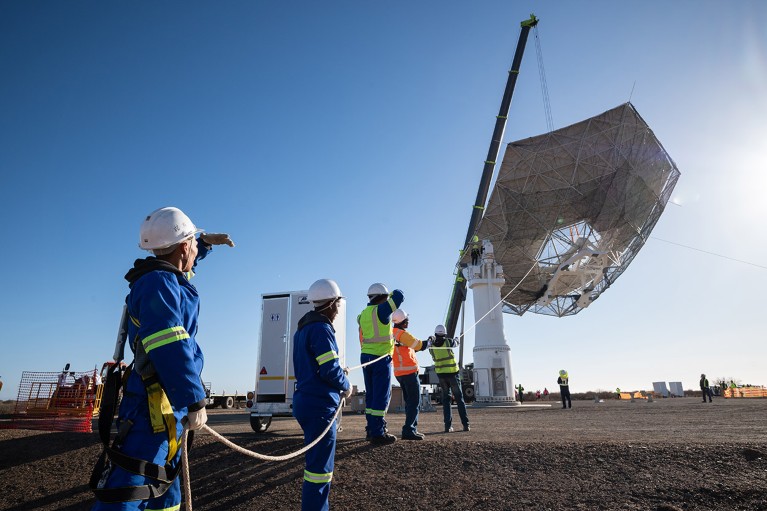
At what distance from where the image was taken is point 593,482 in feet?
14.5

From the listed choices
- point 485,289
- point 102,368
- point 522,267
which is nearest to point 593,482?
point 102,368

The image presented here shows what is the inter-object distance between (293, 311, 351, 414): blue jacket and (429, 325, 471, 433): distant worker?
186 inches

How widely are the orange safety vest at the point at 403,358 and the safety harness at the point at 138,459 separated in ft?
18.2

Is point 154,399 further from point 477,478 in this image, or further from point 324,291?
point 477,478

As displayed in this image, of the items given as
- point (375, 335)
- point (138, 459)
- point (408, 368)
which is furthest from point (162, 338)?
point (408, 368)

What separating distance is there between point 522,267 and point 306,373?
23.9m

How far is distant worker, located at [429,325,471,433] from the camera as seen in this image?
8367 millimetres

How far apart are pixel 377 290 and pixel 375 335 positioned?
30.6 inches

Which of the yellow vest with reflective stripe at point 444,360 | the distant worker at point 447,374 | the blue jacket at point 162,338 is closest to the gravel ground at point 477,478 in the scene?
the distant worker at point 447,374

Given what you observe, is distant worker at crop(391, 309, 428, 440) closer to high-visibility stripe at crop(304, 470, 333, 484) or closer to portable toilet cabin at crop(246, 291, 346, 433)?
portable toilet cabin at crop(246, 291, 346, 433)

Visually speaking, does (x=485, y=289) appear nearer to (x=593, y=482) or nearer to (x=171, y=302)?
(x=593, y=482)

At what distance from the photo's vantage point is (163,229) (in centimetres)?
279

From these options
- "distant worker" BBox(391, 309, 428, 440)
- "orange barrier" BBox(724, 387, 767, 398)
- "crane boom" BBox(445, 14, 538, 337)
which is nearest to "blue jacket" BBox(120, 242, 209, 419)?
"distant worker" BBox(391, 309, 428, 440)

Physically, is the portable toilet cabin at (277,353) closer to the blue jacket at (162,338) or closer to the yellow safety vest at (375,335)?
the yellow safety vest at (375,335)
